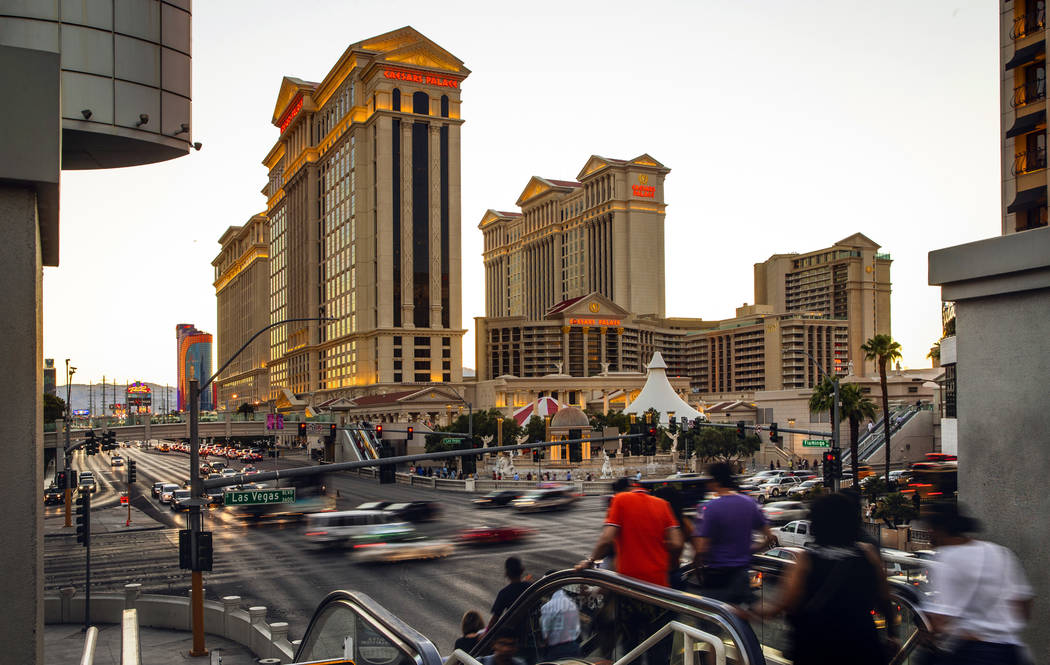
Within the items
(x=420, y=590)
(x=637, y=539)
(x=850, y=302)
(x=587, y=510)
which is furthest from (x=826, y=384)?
(x=850, y=302)

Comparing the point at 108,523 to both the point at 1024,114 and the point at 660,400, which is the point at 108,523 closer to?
the point at 660,400

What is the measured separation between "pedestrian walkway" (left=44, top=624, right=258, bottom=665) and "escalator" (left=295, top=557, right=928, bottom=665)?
16.0 metres

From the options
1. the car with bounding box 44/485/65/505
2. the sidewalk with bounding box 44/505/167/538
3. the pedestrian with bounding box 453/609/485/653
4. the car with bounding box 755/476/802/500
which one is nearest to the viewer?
the pedestrian with bounding box 453/609/485/653

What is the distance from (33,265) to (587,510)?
42487 millimetres

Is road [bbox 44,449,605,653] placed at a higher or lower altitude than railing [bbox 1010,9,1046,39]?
lower

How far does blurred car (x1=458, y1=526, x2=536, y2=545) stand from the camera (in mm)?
36003

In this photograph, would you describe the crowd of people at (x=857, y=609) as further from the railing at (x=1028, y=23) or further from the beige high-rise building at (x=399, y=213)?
the beige high-rise building at (x=399, y=213)

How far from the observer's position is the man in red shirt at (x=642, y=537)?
7.54 metres

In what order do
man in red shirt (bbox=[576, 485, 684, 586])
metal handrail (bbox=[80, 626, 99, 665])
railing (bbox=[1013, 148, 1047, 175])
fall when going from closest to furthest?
1. metal handrail (bbox=[80, 626, 99, 665])
2. man in red shirt (bbox=[576, 485, 684, 586])
3. railing (bbox=[1013, 148, 1047, 175])

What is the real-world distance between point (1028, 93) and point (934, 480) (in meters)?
15.5

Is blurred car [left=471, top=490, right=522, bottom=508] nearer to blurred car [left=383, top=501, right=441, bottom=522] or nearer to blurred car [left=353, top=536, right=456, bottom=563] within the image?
blurred car [left=383, top=501, right=441, bottom=522]

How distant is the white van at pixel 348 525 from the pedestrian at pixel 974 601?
1261 inches

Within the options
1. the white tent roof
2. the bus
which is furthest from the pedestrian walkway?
the white tent roof

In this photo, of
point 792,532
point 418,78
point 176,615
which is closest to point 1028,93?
point 792,532
